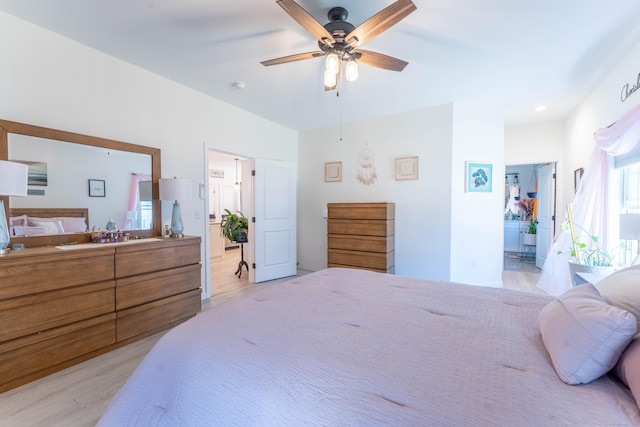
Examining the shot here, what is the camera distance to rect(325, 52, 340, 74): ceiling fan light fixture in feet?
6.37

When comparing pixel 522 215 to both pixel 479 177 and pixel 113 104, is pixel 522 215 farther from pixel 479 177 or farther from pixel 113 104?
pixel 113 104

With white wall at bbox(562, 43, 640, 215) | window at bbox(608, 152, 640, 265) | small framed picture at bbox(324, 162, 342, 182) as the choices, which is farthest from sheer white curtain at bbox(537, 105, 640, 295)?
small framed picture at bbox(324, 162, 342, 182)

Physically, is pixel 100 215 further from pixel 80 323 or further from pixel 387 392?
pixel 387 392

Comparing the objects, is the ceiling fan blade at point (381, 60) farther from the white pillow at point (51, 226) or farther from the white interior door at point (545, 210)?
the white interior door at point (545, 210)

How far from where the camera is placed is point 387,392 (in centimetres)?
77

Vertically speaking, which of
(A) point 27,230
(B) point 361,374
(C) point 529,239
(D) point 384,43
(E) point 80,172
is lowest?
(C) point 529,239

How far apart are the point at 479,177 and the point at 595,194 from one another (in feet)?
3.84

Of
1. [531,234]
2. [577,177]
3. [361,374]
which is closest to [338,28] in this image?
[361,374]

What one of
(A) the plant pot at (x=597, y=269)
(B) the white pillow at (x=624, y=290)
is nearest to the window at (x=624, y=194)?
(A) the plant pot at (x=597, y=269)

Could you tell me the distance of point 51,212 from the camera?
2242 mm

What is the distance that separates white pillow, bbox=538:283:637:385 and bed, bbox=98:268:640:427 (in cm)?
4

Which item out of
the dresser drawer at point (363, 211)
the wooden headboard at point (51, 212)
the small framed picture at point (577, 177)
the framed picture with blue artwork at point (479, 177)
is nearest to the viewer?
the wooden headboard at point (51, 212)

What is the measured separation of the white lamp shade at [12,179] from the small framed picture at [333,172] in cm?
354

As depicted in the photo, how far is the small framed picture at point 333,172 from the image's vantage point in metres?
4.57
